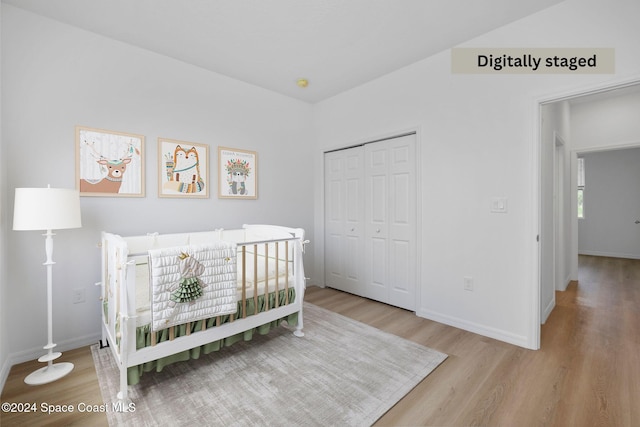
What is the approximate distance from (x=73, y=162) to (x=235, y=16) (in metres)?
1.65

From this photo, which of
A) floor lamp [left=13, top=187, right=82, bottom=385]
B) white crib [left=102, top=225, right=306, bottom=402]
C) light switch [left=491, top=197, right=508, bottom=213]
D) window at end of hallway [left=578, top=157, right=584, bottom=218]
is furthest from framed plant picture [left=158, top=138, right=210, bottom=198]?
window at end of hallway [left=578, top=157, right=584, bottom=218]

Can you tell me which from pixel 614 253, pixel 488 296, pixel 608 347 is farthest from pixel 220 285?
pixel 614 253

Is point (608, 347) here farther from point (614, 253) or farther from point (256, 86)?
point (614, 253)

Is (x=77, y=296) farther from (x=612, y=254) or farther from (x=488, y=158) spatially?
(x=612, y=254)

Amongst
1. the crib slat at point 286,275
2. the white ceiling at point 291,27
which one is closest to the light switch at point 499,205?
the white ceiling at point 291,27

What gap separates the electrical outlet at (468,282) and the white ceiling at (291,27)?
2056 millimetres

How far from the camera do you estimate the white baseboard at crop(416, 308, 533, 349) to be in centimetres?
217

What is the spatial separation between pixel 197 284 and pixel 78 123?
1.66 meters

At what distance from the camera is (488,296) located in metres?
2.34

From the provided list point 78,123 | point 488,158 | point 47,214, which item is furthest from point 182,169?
point 488,158

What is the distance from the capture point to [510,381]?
5.68ft

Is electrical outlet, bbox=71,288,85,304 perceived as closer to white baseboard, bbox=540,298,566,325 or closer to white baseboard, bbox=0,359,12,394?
white baseboard, bbox=0,359,12,394

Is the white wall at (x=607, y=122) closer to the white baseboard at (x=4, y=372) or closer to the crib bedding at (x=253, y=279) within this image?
the crib bedding at (x=253, y=279)

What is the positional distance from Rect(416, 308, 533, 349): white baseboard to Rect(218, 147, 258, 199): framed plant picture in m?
2.23
